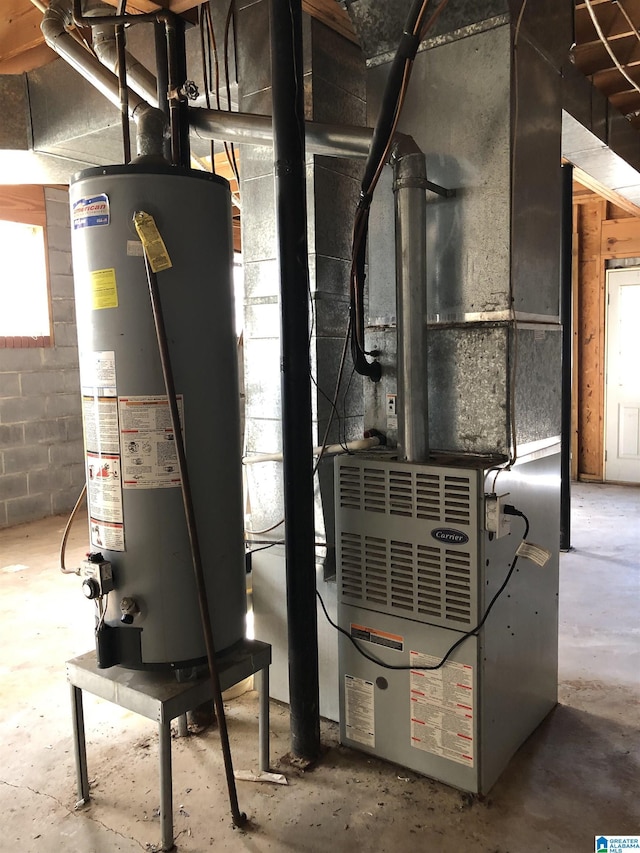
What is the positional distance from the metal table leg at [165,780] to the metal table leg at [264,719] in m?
0.35

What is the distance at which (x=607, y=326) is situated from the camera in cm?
637

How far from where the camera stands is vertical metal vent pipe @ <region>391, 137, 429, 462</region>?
6.21 ft

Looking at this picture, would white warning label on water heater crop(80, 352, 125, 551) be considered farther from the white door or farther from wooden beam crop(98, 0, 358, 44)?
the white door

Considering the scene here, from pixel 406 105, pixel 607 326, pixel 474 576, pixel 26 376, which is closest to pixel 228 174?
pixel 26 376

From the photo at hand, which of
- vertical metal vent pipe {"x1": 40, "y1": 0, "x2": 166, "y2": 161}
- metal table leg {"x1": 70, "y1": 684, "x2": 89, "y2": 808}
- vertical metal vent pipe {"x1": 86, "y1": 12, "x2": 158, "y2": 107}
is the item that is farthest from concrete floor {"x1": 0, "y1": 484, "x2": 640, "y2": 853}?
vertical metal vent pipe {"x1": 86, "y1": 12, "x2": 158, "y2": 107}

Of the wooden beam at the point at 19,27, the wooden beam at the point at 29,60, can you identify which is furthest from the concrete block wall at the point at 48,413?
the wooden beam at the point at 19,27

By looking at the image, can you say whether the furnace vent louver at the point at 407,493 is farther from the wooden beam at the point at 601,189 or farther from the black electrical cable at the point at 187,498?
the wooden beam at the point at 601,189

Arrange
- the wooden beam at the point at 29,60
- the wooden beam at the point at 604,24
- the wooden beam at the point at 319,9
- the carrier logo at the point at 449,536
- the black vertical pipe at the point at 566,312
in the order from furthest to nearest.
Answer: the black vertical pipe at the point at 566,312, the wooden beam at the point at 29,60, the wooden beam at the point at 604,24, the wooden beam at the point at 319,9, the carrier logo at the point at 449,536

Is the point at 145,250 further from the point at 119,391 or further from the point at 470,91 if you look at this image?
the point at 470,91

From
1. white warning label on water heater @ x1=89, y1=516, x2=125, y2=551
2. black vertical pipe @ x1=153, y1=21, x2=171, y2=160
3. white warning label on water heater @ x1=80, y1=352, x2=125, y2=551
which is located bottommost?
white warning label on water heater @ x1=89, y1=516, x2=125, y2=551

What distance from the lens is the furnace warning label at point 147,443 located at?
166 centimetres

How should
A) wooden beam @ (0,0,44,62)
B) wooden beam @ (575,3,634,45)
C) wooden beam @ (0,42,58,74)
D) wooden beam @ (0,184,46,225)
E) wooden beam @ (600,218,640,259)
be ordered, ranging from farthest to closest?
wooden beam @ (600,218,640,259), wooden beam @ (0,184,46,225), wooden beam @ (0,42,58,74), wooden beam @ (0,0,44,62), wooden beam @ (575,3,634,45)

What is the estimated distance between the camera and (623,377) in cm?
632

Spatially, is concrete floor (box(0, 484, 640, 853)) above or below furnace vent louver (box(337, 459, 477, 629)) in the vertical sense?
below
